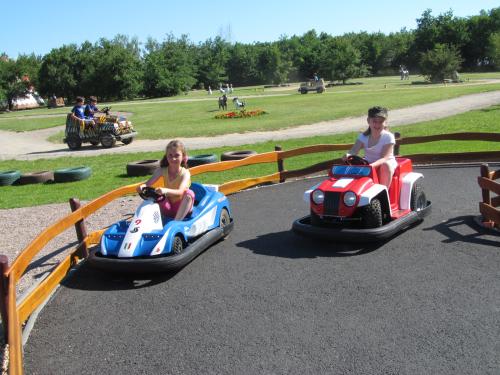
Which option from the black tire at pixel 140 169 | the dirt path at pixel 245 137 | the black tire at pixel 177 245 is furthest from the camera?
the dirt path at pixel 245 137

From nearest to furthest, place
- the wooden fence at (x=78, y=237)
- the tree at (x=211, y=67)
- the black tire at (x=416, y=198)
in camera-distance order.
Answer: the wooden fence at (x=78, y=237) → the black tire at (x=416, y=198) → the tree at (x=211, y=67)

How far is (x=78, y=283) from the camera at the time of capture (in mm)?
6328

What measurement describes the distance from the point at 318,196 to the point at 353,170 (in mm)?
634

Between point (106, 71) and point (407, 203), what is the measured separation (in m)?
66.3

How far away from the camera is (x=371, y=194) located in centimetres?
668

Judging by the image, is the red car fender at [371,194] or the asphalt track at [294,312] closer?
the asphalt track at [294,312]

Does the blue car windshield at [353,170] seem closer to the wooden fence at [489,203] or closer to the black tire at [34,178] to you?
the wooden fence at [489,203]

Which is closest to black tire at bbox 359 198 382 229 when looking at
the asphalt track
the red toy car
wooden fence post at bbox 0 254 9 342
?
the red toy car

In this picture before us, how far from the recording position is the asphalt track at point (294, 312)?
165 inches

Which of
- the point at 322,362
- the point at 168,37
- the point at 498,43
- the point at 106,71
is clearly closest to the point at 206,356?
the point at 322,362

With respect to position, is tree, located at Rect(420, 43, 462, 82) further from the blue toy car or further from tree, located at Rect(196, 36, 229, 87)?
the blue toy car

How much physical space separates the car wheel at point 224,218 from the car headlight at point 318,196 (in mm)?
1362

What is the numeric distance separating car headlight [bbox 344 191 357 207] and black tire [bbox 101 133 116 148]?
15790 millimetres

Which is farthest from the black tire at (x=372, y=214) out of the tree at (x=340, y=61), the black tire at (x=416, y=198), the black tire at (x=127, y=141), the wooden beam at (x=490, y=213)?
the tree at (x=340, y=61)
